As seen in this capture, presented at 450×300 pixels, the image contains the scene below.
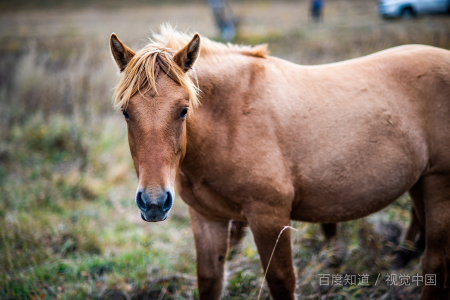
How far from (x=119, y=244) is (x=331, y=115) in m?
3.20

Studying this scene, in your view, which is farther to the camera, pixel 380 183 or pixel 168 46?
pixel 380 183

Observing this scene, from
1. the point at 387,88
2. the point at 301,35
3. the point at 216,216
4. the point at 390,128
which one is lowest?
the point at 216,216

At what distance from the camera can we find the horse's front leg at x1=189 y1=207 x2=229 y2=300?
262 cm

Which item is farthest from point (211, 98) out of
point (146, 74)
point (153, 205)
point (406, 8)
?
point (406, 8)

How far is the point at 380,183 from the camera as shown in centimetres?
236

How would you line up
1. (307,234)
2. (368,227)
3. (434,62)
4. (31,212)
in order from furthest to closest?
(31,212), (307,234), (368,227), (434,62)

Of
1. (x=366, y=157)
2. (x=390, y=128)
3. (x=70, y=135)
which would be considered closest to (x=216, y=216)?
(x=366, y=157)

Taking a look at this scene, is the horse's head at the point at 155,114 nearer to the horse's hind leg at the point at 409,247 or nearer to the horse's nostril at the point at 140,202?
the horse's nostril at the point at 140,202

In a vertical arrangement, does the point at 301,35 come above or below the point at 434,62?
above

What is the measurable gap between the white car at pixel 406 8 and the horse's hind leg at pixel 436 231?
13282 mm

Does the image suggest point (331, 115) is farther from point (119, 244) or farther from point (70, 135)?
point (70, 135)

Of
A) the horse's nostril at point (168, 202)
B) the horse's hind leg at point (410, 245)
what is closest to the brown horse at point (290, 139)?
the horse's nostril at point (168, 202)

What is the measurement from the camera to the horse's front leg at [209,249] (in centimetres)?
262

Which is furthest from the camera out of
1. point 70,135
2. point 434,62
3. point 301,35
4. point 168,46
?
point 301,35
